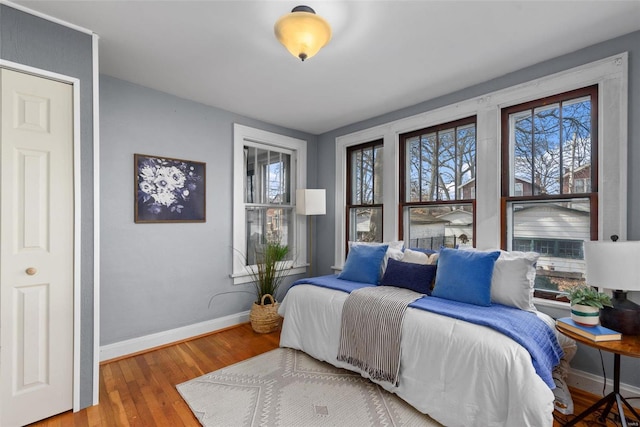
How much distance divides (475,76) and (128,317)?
13.2 feet

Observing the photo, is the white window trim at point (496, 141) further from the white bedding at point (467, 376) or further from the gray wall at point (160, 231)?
the gray wall at point (160, 231)

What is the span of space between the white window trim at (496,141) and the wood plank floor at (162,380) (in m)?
1.42

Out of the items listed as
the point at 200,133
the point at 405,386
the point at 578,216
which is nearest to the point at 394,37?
the point at 578,216

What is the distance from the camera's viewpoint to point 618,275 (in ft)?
5.73

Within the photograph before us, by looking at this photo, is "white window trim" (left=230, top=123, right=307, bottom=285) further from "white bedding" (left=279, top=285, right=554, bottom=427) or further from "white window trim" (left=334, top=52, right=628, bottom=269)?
"white bedding" (left=279, top=285, right=554, bottom=427)

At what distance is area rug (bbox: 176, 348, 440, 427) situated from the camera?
6.39 ft

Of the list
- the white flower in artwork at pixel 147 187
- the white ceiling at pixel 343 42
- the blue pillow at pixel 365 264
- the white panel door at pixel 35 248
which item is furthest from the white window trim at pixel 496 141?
the white panel door at pixel 35 248

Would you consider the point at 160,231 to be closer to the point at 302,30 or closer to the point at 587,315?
the point at 302,30

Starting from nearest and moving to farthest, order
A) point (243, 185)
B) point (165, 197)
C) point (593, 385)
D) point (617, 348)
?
point (617, 348), point (593, 385), point (165, 197), point (243, 185)

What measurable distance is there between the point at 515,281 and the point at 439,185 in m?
1.34

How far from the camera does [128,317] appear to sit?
2883 mm

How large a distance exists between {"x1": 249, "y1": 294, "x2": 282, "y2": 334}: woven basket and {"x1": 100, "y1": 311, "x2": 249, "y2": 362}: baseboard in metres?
0.30

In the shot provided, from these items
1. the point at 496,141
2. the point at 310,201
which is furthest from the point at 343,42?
the point at 310,201

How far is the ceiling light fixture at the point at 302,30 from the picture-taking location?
1.73m
